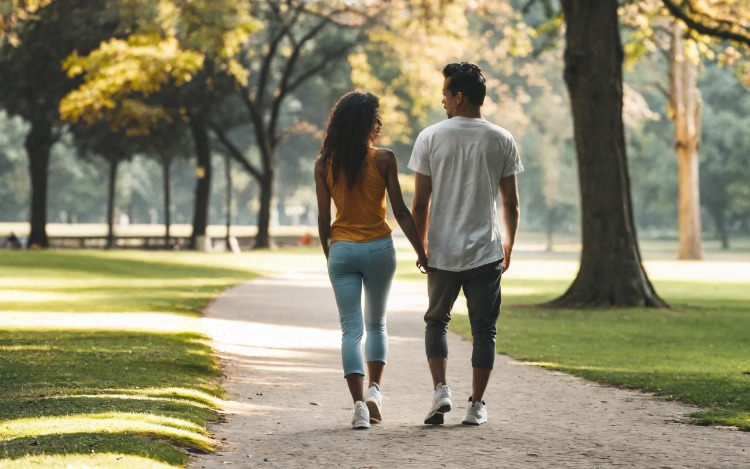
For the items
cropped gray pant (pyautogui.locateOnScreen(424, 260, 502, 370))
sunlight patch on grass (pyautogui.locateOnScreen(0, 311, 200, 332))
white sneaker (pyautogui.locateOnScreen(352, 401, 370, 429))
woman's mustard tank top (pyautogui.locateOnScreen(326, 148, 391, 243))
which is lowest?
sunlight patch on grass (pyautogui.locateOnScreen(0, 311, 200, 332))

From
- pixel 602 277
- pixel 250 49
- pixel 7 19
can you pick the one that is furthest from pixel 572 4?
pixel 250 49

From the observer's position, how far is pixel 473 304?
25.9 ft

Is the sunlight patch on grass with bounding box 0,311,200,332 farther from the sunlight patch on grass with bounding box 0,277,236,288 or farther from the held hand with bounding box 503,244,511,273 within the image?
the held hand with bounding box 503,244,511,273

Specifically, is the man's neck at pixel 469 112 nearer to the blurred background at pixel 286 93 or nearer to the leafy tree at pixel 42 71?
the blurred background at pixel 286 93

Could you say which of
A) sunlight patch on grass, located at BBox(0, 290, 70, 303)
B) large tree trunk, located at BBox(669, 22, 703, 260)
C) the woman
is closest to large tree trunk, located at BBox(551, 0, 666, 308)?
sunlight patch on grass, located at BBox(0, 290, 70, 303)

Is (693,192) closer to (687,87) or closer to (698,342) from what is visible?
(687,87)

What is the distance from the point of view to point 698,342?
1551cm

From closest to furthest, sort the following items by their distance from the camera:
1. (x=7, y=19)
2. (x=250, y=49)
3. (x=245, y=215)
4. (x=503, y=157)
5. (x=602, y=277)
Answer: (x=503, y=157) → (x=602, y=277) → (x=7, y=19) → (x=250, y=49) → (x=245, y=215)

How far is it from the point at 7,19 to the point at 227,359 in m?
13.6

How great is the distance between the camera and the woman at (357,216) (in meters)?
7.70

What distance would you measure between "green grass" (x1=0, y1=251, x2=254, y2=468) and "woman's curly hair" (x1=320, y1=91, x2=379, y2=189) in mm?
1766

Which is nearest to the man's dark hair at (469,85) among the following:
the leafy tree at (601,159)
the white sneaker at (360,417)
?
the white sneaker at (360,417)

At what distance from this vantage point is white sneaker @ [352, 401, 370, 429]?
303 inches

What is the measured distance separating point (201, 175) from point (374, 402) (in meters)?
44.5
